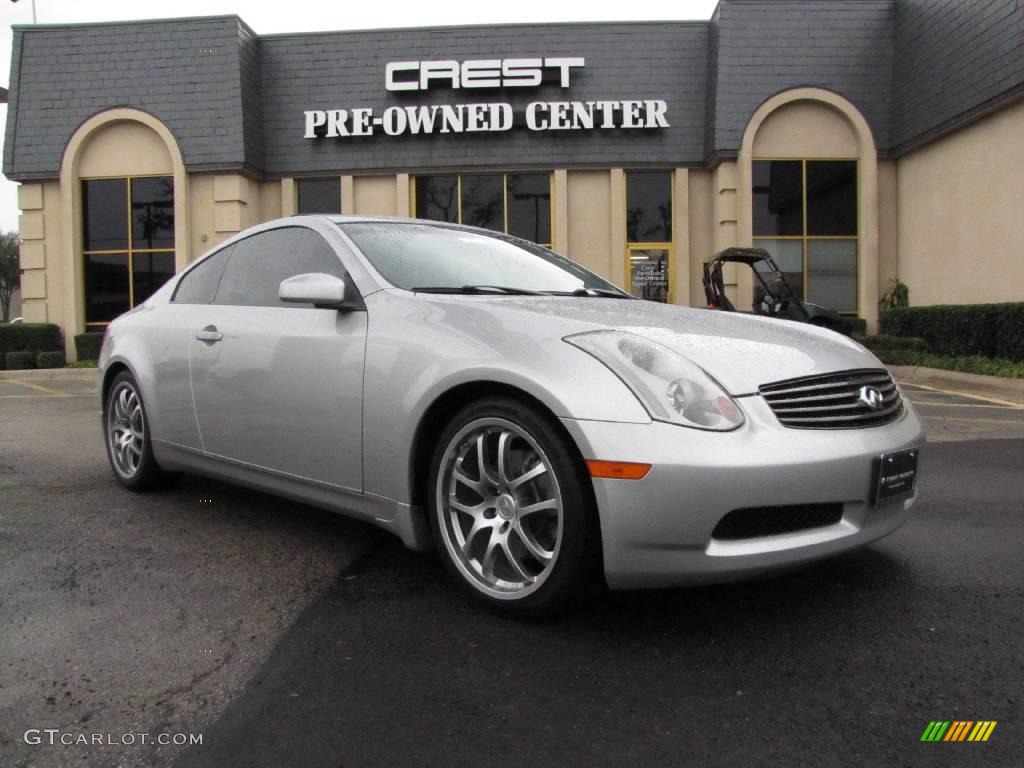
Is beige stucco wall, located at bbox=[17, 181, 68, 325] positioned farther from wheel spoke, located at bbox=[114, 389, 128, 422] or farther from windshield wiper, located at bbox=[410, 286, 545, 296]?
windshield wiper, located at bbox=[410, 286, 545, 296]

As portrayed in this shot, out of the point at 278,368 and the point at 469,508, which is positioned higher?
the point at 278,368

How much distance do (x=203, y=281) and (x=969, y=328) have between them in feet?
37.5

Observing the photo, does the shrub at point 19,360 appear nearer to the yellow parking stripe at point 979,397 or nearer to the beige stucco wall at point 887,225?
the yellow parking stripe at point 979,397

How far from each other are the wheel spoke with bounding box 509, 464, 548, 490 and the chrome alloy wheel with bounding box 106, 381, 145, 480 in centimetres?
269

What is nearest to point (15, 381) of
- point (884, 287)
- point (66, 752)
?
point (66, 752)

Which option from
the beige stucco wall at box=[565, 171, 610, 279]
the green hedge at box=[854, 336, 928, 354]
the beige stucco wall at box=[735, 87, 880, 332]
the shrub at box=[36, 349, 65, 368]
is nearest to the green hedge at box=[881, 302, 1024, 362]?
the green hedge at box=[854, 336, 928, 354]

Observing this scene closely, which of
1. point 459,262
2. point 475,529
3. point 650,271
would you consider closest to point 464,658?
point 475,529

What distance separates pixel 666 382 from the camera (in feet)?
8.18

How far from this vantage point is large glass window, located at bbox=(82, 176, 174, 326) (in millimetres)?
17000

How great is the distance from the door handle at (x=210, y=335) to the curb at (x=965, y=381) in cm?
870

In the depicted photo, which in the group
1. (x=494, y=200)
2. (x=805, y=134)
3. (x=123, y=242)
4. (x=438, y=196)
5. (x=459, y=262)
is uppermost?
(x=805, y=134)

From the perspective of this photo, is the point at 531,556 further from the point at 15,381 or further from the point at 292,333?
the point at 15,381

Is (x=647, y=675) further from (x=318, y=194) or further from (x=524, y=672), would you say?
(x=318, y=194)

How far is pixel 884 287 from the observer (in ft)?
54.0
